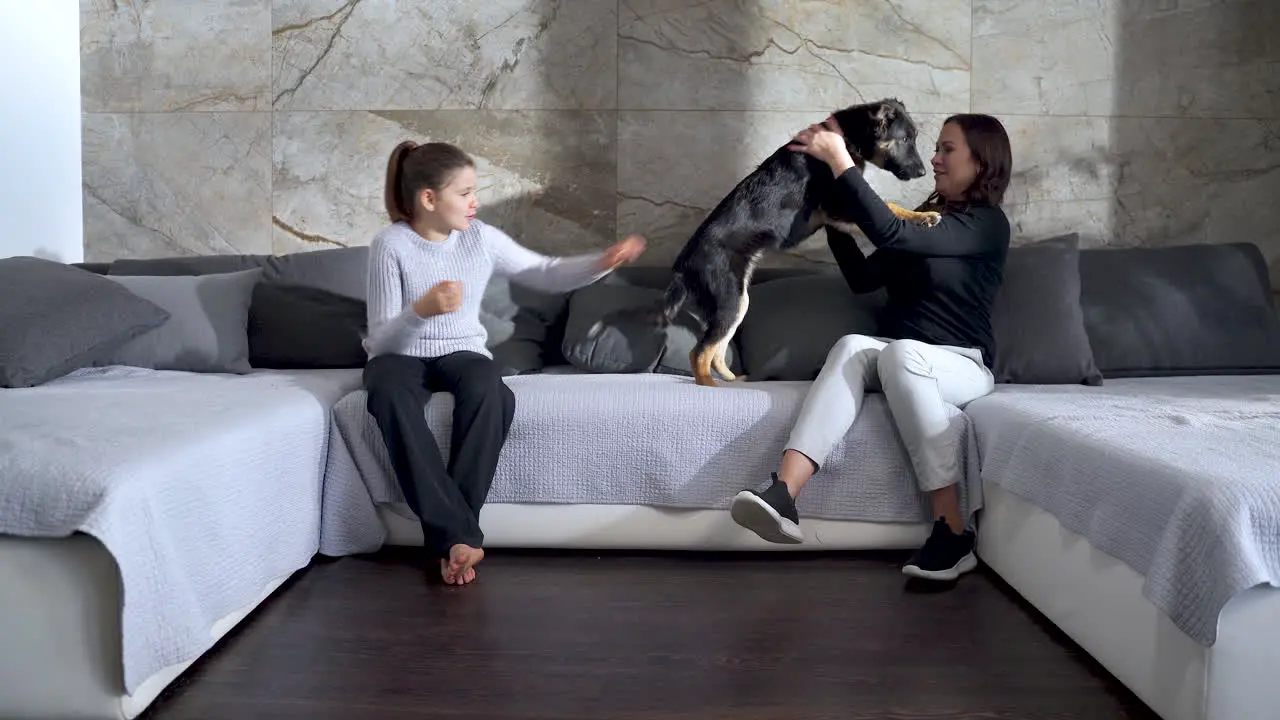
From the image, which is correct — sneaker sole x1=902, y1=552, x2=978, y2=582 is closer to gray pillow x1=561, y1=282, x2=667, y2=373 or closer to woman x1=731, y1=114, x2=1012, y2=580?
woman x1=731, y1=114, x2=1012, y2=580

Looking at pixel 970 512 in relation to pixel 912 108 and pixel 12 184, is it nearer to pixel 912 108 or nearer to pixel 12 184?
pixel 912 108

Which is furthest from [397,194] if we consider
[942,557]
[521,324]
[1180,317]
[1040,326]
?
[1180,317]

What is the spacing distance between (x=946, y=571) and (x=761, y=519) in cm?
43

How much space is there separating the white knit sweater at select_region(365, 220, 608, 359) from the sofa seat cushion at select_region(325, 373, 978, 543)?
Result: 19 centimetres

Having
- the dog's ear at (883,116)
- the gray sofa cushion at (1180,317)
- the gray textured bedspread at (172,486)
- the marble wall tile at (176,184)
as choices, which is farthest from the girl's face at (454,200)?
the gray sofa cushion at (1180,317)

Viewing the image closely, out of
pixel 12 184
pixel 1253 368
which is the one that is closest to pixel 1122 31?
pixel 1253 368

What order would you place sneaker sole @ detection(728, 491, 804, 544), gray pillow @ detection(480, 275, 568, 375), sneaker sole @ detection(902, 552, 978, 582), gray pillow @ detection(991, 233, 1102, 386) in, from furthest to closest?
gray pillow @ detection(480, 275, 568, 375) → gray pillow @ detection(991, 233, 1102, 386) → sneaker sole @ detection(902, 552, 978, 582) → sneaker sole @ detection(728, 491, 804, 544)

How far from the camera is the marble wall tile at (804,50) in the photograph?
338cm

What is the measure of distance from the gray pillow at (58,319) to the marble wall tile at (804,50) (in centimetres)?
168

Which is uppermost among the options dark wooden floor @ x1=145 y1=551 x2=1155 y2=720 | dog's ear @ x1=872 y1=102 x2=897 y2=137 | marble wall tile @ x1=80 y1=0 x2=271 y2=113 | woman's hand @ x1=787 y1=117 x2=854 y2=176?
marble wall tile @ x1=80 y1=0 x2=271 y2=113

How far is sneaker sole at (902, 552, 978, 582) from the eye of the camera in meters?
2.23

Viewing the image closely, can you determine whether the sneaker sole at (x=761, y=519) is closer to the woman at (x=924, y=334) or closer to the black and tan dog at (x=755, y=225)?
the woman at (x=924, y=334)

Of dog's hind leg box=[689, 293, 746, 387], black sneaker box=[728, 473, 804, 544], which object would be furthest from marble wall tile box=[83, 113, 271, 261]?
black sneaker box=[728, 473, 804, 544]

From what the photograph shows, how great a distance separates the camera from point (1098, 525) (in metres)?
1.71
